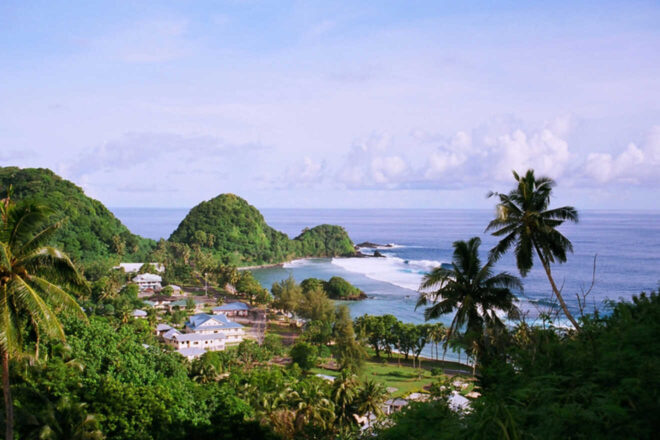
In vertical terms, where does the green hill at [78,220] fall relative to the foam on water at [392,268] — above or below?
above

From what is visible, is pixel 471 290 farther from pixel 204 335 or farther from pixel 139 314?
pixel 139 314

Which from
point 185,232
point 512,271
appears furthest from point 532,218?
point 185,232

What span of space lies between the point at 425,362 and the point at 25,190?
229ft

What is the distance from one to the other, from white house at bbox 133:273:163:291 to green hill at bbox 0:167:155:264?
1326 cm

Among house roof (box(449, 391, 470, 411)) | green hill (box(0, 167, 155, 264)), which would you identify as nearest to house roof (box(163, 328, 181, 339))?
house roof (box(449, 391, 470, 411))

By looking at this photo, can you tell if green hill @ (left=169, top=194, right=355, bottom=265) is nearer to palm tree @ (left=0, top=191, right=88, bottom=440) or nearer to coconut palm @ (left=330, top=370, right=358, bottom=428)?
coconut palm @ (left=330, top=370, right=358, bottom=428)

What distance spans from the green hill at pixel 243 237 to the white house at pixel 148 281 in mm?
27291

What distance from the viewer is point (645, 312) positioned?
21.9 ft

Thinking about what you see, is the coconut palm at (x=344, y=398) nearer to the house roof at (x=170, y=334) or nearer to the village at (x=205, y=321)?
the village at (x=205, y=321)

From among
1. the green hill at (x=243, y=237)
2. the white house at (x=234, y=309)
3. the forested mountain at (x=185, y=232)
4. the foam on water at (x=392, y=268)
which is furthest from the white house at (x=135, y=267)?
the foam on water at (x=392, y=268)

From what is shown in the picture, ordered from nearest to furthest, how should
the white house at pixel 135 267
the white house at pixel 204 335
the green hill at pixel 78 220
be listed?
the white house at pixel 204 335 → the white house at pixel 135 267 → the green hill at pixel 78 220

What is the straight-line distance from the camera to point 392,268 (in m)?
78.8

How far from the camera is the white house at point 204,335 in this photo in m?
33.4

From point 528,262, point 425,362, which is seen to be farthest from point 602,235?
point 528,262
